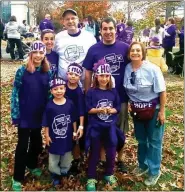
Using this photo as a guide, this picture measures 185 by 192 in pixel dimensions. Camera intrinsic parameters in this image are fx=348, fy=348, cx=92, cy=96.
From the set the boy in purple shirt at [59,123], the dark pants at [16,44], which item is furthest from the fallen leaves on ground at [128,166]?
the dark pants at [16,44]

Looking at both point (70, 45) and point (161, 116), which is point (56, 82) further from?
point (161, 116)

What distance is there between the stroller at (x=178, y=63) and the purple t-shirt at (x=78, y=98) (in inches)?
328

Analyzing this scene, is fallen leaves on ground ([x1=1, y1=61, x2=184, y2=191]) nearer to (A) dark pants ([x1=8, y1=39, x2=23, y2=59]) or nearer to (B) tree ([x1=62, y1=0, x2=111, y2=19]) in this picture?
(A) dark pants ([x1=8, y1=39, x2=23, y2=59])

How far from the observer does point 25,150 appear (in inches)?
165

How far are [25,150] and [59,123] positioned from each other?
1.79ft

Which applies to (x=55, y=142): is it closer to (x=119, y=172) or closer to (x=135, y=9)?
(x=119, y=172)

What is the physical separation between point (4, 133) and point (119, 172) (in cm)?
270

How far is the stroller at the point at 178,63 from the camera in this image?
11969mm

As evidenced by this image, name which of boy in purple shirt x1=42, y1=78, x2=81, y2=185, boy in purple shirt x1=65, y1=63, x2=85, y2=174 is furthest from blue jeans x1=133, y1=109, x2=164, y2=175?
boy in purple shirt x1=42, y1=78, x2=81, y2=185

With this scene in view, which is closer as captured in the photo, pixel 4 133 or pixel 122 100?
pixel 122 100

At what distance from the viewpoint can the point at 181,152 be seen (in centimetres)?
571

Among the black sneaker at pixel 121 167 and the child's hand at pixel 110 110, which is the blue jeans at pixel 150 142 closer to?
the black sneaker at pixel 121 167

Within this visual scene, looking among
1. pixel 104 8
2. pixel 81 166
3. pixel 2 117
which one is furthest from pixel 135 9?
pixel 81 166

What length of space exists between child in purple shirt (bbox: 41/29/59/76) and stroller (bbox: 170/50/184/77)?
821 centimetres
